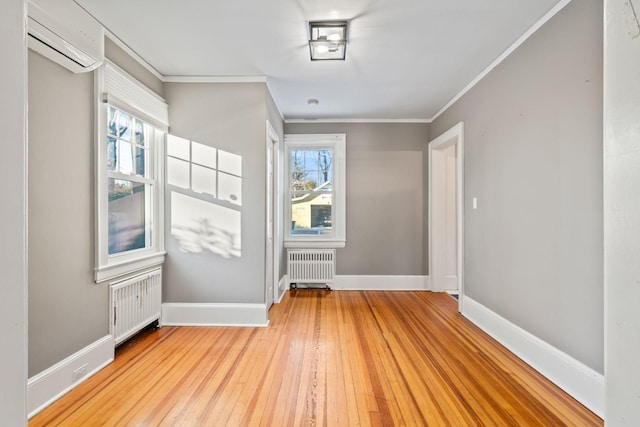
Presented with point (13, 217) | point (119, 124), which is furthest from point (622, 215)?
point (119, 124)

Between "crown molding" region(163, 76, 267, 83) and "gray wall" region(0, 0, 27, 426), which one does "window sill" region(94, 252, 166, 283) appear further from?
"gray wall" region(0, 0, 27, 426)

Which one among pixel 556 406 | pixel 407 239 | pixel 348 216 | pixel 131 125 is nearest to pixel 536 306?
pixel 556 406

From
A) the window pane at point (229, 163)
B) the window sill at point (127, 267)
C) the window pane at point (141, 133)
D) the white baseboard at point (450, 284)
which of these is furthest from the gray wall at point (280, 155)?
the white baseboard at point (450, 284)

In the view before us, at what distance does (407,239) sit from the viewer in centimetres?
484

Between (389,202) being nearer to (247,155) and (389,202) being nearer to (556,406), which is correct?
(247,155)

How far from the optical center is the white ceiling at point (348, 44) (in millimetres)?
2191

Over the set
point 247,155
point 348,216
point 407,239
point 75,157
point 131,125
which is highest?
point 131,125

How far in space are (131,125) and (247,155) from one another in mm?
1098

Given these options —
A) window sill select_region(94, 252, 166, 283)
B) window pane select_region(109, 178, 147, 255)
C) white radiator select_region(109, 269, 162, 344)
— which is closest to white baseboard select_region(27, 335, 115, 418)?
white radiator select_region(109, 269, 162, 344)

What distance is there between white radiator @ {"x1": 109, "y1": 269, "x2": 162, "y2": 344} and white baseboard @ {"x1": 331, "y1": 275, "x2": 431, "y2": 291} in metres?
2.56

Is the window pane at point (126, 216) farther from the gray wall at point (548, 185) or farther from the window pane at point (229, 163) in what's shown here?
the gray wall at point (548, 185)

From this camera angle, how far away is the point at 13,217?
1.65 feet

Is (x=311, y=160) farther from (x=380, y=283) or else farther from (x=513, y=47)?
(x=513, y=47)

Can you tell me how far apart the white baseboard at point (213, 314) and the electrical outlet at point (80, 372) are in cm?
106
